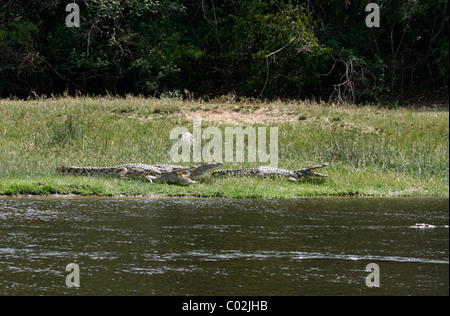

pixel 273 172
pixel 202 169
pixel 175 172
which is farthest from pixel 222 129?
pixel 175 172

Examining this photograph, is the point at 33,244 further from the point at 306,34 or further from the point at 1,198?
the point at 306,34

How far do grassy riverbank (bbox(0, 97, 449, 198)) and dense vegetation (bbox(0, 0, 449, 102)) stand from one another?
815 cm

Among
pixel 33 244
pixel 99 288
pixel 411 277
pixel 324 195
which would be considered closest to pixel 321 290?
pixel 411 277

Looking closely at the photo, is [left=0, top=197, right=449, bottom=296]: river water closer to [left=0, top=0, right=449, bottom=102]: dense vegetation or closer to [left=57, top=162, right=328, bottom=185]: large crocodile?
[left=57, top=162, right=328, bottom=185]: large crocodile

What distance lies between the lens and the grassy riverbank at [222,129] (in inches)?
551

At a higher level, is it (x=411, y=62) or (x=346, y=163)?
(x=411, y=62)

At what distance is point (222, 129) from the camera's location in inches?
804

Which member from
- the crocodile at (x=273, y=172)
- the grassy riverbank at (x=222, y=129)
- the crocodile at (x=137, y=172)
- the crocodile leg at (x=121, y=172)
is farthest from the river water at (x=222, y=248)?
the crocodile at (x=273, y=172)

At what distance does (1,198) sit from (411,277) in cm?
895

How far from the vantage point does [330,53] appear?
31.8 meters

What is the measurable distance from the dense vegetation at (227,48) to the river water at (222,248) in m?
18.6

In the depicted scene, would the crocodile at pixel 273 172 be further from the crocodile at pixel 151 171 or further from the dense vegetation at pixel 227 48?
the dense vegetation at pixel 227 48

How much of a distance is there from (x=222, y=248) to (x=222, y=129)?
12.4 m

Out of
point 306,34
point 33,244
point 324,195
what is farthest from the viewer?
point 306,34
